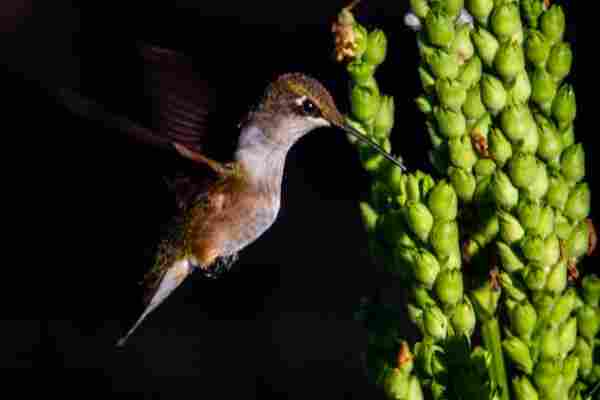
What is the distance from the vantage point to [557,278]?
1.47 meters

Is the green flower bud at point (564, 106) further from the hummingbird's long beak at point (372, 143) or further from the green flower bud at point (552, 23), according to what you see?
the hummingbird's long beak at point (372, 143)

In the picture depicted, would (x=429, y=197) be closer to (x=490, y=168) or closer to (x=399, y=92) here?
(x=490, y=168)

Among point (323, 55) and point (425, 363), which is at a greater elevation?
point (425, 363)

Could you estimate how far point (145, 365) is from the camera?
4445 mm

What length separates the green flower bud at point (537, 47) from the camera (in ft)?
4.87

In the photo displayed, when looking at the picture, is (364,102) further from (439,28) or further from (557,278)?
(557,278)

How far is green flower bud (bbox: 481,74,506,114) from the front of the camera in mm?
1485

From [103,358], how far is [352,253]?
126 centimetres

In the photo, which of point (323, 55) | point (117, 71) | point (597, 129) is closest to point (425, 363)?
point (117, 71)

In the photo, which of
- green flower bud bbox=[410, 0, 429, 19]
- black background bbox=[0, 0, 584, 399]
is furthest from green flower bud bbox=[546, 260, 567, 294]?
black background bbox=[0, 0, 584, 399]

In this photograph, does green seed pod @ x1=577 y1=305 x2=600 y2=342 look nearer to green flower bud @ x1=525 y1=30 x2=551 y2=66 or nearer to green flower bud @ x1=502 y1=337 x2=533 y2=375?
green flower bud @ x1=502 y1=337 x2=533 y2=375

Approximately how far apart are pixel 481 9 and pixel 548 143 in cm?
23

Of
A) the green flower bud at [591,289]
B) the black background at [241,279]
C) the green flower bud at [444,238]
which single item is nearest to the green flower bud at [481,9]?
the green flower bud at [444,238]

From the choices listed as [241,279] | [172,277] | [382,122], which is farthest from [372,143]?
[241,279]
